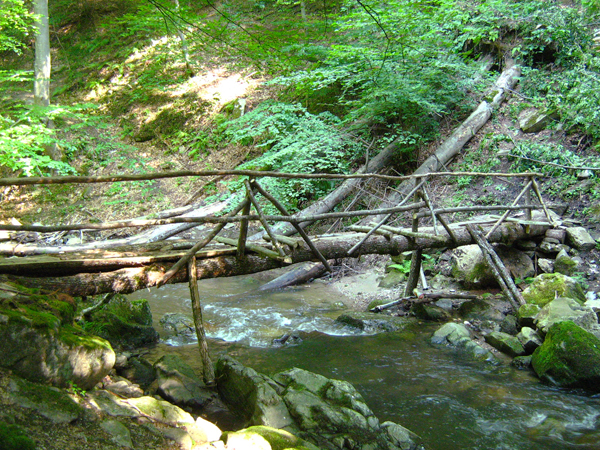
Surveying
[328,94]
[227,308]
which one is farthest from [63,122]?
[227,308]

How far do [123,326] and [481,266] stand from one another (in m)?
5.81

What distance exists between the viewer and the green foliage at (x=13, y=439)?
1.67 meters

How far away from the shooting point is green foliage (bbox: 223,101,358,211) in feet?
28.2

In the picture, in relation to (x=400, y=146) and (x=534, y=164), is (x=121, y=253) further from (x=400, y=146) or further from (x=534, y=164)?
(x=534, y=164)

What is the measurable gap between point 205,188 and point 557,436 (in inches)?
403

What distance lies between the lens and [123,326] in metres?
5.02

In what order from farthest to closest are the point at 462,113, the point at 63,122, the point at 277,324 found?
1. the point at 63,122
2. the point at 462,113
3. the point at 277,324

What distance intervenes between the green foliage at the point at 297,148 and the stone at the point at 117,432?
6558 millimetres

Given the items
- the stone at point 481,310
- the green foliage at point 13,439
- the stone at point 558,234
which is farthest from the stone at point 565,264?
the green foliage at point 13,439

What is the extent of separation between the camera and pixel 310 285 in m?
7.88

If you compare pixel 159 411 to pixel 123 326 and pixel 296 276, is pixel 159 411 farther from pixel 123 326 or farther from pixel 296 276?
pixel 296 276

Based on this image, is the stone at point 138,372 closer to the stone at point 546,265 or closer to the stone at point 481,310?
the stone at point 481,310

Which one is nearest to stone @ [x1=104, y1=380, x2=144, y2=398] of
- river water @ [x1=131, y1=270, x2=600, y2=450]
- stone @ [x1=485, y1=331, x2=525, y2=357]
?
river water @ [x1=131, y1=270, x2=600, y2=450]

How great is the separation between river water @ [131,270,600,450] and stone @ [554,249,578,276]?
8.26ft
